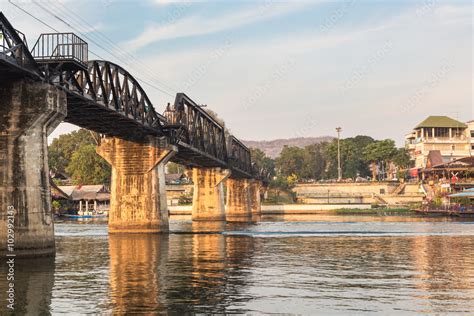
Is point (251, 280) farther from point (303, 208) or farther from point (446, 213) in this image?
point (303, 208)

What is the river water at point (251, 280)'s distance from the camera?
1039 inches

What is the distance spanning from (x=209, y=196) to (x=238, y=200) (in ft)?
136

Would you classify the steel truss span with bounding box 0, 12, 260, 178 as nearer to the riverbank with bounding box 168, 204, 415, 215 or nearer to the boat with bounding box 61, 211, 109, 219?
the boat with bounding box 61, 211, 109, 219

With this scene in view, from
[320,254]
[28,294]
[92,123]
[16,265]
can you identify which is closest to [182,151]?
[92,123]

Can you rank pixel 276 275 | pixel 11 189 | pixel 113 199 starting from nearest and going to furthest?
pixel 276 275
pixel 11 189
pixel 113 199

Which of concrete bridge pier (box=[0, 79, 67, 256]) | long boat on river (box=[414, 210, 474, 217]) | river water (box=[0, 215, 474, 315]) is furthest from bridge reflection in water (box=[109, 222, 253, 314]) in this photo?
long boat on river (box=[414, 210, 474, 217])

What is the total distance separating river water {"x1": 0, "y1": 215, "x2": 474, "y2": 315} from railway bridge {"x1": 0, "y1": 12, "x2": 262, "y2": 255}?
401 centimetres

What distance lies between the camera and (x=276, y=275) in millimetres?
37219

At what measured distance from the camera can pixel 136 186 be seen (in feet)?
259

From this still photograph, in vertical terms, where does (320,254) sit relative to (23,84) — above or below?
below

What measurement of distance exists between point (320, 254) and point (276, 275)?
568 inches

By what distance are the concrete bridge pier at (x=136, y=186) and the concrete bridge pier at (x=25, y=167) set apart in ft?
106

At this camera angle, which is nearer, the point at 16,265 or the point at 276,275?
the point at 276,275

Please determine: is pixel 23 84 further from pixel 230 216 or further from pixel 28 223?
pixel 230 216
